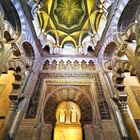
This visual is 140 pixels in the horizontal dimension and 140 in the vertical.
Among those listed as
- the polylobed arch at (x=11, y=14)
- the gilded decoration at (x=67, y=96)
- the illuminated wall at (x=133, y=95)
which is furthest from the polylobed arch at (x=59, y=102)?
the polylobed arch at (x=11, y=14)

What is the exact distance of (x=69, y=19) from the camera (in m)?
8.59

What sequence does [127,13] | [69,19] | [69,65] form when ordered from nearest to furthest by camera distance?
[127,13] < [69,65] < [69,19]

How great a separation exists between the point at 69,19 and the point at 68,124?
5385 mm

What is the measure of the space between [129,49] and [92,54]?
2.66m

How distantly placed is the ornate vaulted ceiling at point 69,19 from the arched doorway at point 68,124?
320cm

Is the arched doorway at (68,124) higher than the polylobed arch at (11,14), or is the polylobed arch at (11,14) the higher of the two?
the polylobed arch at (11,14)

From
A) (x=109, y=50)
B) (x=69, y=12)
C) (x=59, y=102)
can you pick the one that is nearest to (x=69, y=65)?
(x=109, y=50)

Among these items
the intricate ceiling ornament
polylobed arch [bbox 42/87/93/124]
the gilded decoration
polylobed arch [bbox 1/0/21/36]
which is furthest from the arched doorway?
the intricate ceiling ornament

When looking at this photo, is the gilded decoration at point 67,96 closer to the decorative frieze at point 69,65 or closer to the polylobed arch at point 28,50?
the decorative frieze at point 69,65

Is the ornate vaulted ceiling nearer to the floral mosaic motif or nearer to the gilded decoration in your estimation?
the floral mosaic motif

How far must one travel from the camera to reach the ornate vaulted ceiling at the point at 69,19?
25.6 feet

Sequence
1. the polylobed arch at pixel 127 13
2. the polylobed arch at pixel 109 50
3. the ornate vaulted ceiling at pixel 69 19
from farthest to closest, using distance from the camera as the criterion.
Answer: the ornate vaulted ceiling at pixel 69 19
the polylobed arch at pixel 109 50
the polylobed arch at pixel 127 13

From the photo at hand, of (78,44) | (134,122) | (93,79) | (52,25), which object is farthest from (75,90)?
(52,25)

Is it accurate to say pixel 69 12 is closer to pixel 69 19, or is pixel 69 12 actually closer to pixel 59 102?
Answer: pixel 69 19
